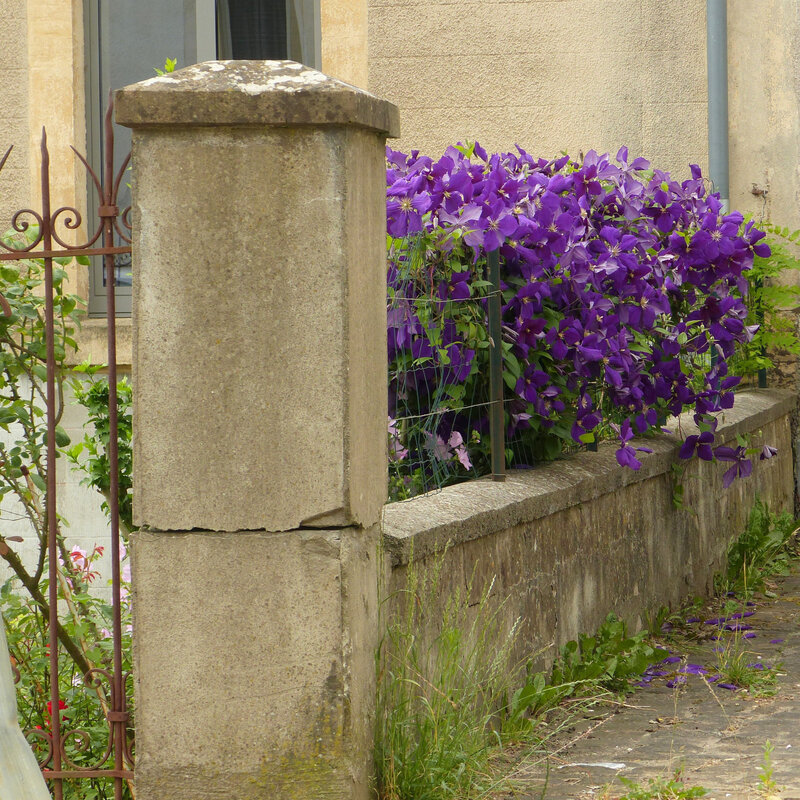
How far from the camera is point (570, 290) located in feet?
15.7

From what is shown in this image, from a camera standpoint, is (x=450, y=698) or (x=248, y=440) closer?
(x=248, y=440)

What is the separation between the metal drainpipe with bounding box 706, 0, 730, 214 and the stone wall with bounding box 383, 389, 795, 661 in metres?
1.48

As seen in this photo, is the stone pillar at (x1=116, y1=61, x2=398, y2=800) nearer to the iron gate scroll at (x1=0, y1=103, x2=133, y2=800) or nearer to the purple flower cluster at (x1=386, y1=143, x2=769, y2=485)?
the iron gate scroll at (x1=0, y1=103, x2=133, y2=800)

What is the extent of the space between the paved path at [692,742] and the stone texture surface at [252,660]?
65 centimetres

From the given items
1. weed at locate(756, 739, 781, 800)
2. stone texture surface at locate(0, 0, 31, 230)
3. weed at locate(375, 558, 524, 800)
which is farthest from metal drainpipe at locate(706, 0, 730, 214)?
weed at locate(756, 739, 781, 800)

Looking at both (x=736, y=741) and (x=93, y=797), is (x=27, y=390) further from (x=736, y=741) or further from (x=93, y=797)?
(x=736, y=741)

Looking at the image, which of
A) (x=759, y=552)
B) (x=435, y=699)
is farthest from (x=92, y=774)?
(x=759, y=552)

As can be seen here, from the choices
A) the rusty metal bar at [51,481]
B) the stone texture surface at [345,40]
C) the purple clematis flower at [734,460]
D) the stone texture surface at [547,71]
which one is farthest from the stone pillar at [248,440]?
the stone texture surface at [547,71]

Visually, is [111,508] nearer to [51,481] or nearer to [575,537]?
[51,481]

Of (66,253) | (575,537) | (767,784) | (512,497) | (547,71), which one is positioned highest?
(547,71)

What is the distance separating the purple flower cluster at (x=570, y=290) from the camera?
167 inches

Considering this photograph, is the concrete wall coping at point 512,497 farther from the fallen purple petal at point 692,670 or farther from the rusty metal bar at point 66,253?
the rusty metal bar at point 66,253

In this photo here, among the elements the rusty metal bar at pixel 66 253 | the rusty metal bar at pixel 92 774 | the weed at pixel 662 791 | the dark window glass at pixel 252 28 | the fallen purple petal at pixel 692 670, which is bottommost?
the fallen purple petal at pixel 692 670

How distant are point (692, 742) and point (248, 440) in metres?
1.79
